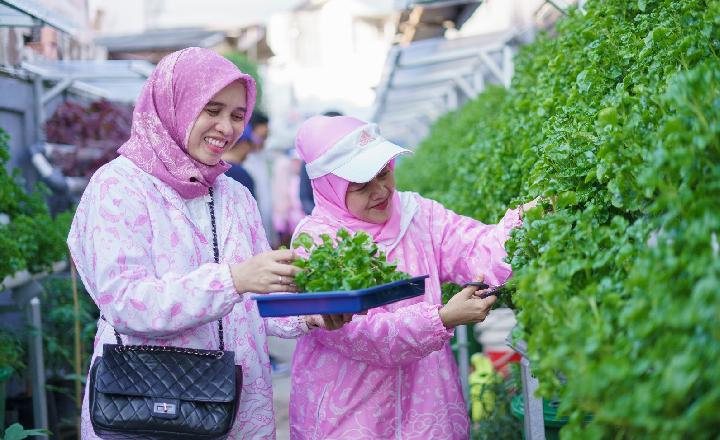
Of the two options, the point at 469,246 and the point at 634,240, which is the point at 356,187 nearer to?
the point at 469,246

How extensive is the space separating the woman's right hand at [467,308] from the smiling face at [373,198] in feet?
1.44

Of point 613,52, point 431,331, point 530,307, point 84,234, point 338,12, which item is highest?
point 338,12

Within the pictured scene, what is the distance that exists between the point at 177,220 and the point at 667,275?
64.0 inches

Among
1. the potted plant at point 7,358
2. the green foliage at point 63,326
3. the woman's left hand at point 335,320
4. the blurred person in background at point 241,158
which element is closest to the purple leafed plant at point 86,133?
the blurred person in background at point 241,158

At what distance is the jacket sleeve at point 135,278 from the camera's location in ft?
7.74

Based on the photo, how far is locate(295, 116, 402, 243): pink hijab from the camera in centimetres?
285

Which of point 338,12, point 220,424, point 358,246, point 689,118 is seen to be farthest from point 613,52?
point 338,12

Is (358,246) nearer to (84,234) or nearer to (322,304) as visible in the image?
(322,304)

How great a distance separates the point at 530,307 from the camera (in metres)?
1.64

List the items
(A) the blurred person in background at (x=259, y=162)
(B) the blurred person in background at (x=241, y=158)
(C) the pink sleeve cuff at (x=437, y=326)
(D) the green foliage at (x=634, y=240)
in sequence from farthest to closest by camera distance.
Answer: (A) the blurred person in background at (x=259, y=162) < (B) the blurred person in background at (x=241, y=158) < (C) the pink sleeve cuff at (x=437, y=326) < (D) the green foliage at (x=634, y=240)

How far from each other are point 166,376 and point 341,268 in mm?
610

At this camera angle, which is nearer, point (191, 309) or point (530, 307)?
point (530, 307)

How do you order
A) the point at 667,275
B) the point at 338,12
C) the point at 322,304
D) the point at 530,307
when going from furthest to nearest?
the point at 338,12, the point at 322,304, the point at 530,307, the point at 667,275

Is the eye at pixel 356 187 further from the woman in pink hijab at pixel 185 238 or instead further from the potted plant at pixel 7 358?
the potted plant at pixel 7 358
